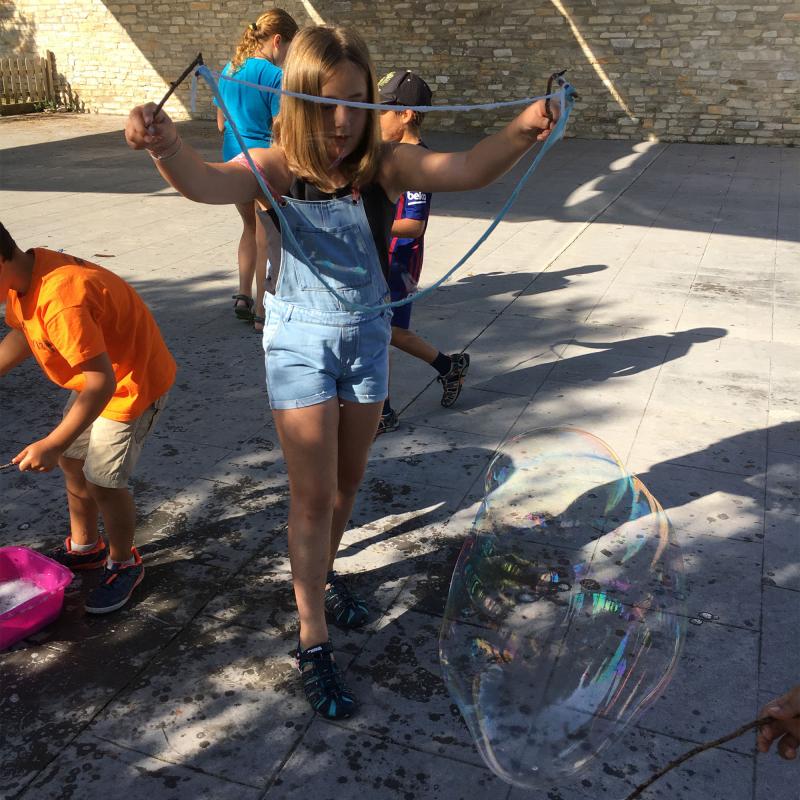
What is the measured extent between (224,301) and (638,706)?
4713 mm

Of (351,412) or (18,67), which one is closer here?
(351,412)

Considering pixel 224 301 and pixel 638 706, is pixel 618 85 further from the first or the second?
pixel 638 706

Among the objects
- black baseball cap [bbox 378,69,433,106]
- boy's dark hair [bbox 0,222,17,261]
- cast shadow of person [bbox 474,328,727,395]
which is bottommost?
cast shadow of person [bbox 474,328,727,395]

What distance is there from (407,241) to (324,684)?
229 centimetres

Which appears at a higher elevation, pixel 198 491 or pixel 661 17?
pixel 661 17

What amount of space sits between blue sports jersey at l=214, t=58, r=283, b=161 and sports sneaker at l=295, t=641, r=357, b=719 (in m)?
3.39

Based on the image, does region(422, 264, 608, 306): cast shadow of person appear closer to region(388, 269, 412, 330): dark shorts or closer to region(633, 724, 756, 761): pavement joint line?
region(388, 269, 412, 330): dark shorts

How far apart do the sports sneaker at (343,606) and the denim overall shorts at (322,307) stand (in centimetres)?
81

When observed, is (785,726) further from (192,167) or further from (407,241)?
(407,241)

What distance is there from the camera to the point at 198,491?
365 centimetres

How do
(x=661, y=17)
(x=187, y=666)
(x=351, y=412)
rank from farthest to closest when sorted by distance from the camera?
(x=661, y=17)
(x=187, y=666)
(x=351, y=412)

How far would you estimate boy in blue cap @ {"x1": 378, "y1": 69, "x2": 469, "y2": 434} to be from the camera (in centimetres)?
372

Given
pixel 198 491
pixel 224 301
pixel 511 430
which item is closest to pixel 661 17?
pixel 224 301

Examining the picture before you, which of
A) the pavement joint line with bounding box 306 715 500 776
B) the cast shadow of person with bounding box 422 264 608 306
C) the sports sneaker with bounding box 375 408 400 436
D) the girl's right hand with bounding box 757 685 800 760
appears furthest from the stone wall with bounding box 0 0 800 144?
the girl's right hand with bounding box 757 685 800 760
